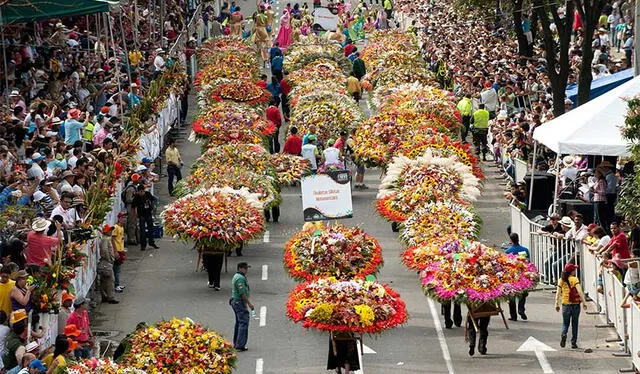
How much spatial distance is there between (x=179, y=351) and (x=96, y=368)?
1.65m

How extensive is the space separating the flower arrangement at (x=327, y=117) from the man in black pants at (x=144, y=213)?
23.8 ft

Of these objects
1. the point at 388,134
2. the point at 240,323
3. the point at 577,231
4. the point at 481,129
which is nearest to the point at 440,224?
the point at 577,231

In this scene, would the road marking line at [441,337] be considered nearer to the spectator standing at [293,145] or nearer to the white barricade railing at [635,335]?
the white barricade railing at [635,335]

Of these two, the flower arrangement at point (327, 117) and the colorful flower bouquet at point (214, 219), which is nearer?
the colorful flower bouquet at point (214, 219)

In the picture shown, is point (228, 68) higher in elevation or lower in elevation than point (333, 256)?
higher

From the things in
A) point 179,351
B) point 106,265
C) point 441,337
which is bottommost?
point 441,337

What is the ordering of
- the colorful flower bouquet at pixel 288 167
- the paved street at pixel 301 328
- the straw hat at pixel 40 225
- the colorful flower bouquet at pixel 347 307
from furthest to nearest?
the colorful flower bouquet at pixel 288 167 → the paved street at pixel 301 328 → the straw hat at pixel 40 225 → the colorful flower bouquet at pixel 347 307

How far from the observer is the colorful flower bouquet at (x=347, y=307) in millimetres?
23969

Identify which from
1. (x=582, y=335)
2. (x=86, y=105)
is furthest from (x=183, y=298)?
(x=86, y=105)

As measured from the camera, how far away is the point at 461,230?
30.0 m

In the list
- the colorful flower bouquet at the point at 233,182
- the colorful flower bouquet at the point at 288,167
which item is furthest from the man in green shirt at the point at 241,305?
the colorful flower bouquet at the point at 288,167

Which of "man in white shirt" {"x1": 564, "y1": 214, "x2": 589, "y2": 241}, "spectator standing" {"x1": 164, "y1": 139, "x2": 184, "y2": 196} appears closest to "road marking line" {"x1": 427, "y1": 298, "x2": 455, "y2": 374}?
"man in white shirt" {"x1": 564, "y1": 214, "x2": 589, "y2": 241}

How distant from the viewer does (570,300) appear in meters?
26.2

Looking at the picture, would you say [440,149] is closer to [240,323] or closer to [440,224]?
[440,224]
